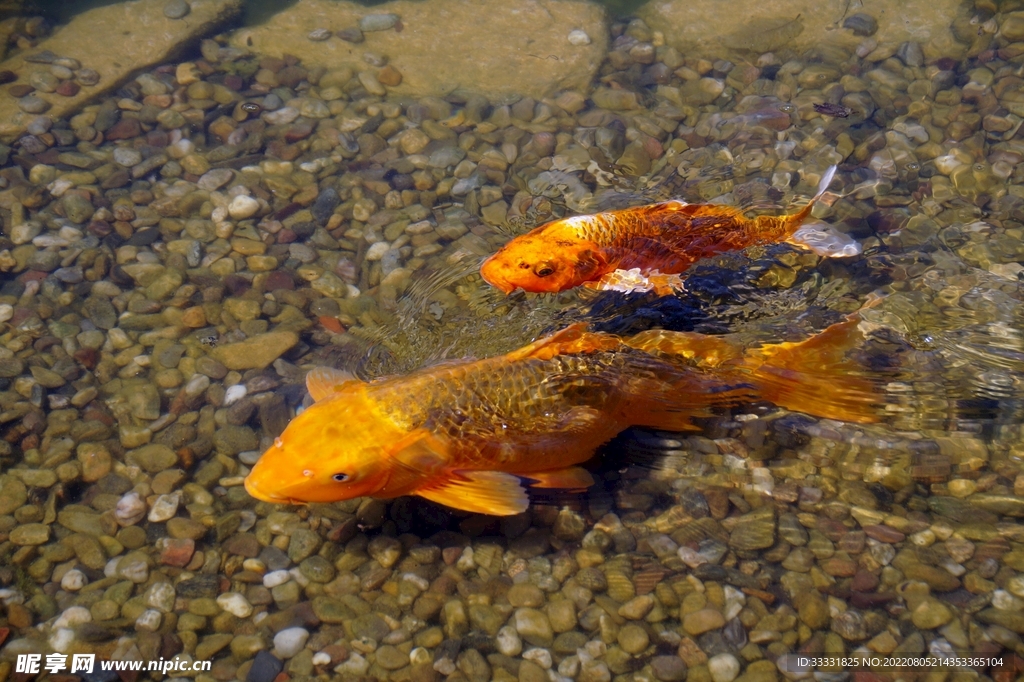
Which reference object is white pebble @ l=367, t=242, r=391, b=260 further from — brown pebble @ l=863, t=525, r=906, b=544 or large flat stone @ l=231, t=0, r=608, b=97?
brown pebble @ l=863, t=525, r=906, b=544

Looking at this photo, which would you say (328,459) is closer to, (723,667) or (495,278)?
(495,278)

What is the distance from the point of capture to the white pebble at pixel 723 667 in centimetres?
380

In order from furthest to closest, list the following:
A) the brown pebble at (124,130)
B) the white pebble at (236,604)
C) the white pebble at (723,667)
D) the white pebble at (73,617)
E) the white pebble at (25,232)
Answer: the brown pebble at (124,130) < the white pebble at (25,232) < the white pebble at (236,604) < the white pebble at (73,617) < the white pebble at (723,667)

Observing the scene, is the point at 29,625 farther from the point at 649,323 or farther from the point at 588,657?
the point at 649,323

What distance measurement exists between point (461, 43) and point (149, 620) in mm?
7172

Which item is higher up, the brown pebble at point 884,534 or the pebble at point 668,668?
the brown pebble at point 884,534

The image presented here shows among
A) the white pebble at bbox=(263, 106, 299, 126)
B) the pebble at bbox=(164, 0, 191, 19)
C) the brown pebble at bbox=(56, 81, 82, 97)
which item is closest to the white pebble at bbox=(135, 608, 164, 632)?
the white pebble at bbox=(263, 106, 299, 126)

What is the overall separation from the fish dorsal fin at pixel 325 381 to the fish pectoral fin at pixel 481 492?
0.89 m

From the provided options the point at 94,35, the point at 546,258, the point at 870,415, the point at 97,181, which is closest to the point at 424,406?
the point at 546,258

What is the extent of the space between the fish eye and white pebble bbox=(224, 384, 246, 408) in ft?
7.62

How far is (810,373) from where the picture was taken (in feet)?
15.2

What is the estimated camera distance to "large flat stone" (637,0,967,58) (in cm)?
813

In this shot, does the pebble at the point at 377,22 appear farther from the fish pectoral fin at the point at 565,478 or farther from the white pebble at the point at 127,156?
the fish pectoral fin at the point at 565,478

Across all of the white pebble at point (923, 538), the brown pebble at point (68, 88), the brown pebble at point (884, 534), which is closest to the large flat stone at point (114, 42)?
the brown pebble at point (68, 88)
